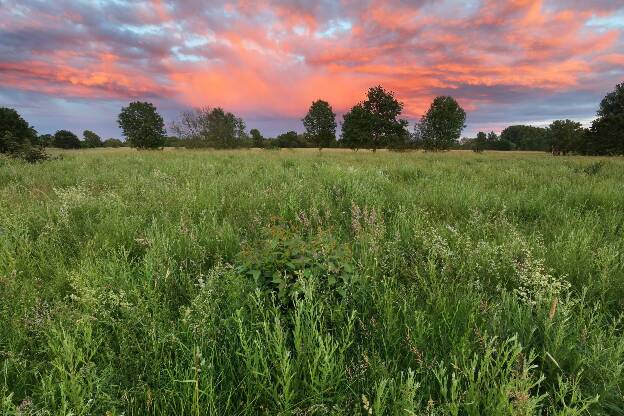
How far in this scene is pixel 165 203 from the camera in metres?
5.28

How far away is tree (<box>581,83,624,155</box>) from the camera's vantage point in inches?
1752

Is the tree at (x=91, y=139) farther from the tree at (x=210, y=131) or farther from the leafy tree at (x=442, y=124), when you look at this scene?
the leafy tree at (x=442, y=124)

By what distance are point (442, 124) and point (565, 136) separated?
27.8 m

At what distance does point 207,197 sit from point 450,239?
13.6 ft

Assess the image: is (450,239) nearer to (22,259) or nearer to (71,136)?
(22,259)

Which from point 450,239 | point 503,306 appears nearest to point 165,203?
point 450,239

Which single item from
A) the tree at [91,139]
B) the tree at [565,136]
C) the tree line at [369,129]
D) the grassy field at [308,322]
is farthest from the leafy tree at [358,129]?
the tree at [91,139]

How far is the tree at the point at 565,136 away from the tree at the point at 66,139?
126m

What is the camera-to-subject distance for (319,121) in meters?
68.9

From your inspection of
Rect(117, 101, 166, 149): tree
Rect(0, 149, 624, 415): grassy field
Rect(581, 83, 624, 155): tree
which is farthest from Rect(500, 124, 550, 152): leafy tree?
Rect(0, 149, 624, 415): grassy field

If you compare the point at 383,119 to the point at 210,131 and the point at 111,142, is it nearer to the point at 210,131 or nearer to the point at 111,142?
the point at 210,131

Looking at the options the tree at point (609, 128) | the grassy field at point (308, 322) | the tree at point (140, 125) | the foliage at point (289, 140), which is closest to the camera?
the grassy field at point (308, 322)

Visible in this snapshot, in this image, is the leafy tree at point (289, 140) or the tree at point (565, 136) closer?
the tree at point (565, 136)

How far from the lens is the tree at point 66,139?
8906 cm
